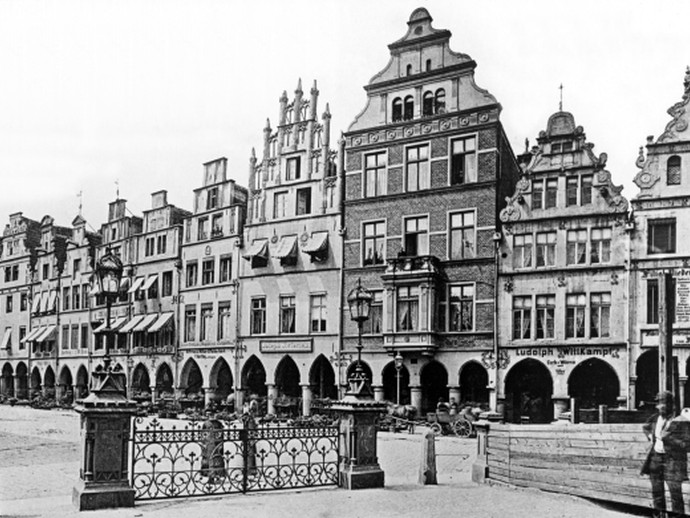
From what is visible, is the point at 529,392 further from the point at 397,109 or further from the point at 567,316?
the point at 397,109

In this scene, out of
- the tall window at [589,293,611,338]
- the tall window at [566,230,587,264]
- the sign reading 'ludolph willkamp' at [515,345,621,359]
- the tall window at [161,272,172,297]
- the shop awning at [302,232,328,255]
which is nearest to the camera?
the sign reading 'ludolph willkamp' at [515,345,621,359]

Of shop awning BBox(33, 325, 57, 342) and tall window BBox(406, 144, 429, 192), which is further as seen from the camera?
shop awning BBox(33, 325, 57, 342)

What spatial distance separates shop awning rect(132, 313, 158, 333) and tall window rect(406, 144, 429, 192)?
16983mm

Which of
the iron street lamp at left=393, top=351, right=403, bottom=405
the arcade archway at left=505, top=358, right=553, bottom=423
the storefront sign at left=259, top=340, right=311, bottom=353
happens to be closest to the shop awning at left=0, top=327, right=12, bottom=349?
the storefront sign at left=259, top=340, right=311, bottom=353

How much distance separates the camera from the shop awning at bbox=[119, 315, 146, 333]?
4358 centimetres

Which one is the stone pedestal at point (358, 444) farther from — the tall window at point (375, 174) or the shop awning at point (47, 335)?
the shop awning at point (47, 335)

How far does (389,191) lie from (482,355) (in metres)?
8.08

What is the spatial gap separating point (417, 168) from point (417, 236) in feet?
9.34

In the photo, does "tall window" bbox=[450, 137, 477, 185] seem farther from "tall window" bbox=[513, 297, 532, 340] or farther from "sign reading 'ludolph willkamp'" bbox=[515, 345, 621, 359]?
"sign reading 'ludolph willkamp'" bbox=[515, 345, 621, 359]

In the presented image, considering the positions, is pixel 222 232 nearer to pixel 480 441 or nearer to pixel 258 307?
pixel 258 307

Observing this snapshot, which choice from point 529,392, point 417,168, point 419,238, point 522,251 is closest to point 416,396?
point 529,392

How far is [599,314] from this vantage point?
2922 cm

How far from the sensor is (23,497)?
13.5 meters

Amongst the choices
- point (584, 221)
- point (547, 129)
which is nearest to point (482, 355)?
point (584, 221)
